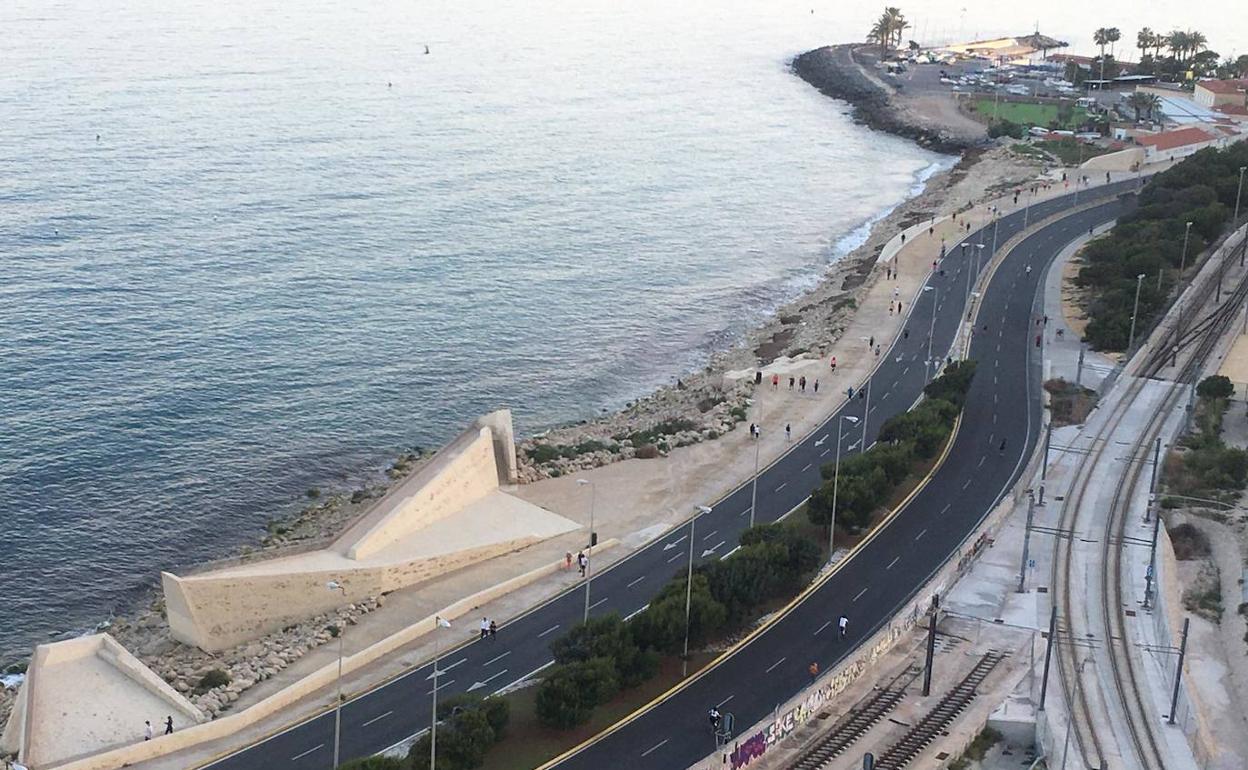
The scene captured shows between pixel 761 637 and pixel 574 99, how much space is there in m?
121

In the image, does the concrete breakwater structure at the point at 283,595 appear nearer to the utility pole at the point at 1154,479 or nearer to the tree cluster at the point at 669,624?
the tree cluster at the point at 669,624

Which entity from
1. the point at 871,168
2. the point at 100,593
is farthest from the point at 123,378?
the point at 871,168

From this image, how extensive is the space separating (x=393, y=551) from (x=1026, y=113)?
12667 centimetres

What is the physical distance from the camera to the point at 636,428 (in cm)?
7469

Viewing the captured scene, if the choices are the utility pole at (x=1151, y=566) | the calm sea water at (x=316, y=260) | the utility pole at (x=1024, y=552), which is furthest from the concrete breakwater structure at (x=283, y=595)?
the utility pole at (x=1151, y=566)

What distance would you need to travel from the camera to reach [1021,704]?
4553 cm

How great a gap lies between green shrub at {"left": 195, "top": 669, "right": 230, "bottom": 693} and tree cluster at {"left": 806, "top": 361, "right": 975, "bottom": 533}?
2317 centimetres

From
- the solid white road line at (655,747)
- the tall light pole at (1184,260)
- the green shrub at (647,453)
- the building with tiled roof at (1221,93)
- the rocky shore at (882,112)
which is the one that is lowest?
the solid white road line at (655,747)

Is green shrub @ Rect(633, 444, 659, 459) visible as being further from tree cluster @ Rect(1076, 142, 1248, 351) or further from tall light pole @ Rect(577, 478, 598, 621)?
tree cluster @ Rect(1076, 142, 1248, 351)

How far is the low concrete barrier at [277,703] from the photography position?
4228 cm

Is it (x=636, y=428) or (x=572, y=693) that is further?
(x=636, y=428)

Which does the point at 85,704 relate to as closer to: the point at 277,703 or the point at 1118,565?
the point at 277,703

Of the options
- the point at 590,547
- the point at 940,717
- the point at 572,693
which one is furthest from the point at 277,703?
the point at 940,717

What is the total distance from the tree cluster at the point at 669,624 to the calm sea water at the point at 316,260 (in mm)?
21441
